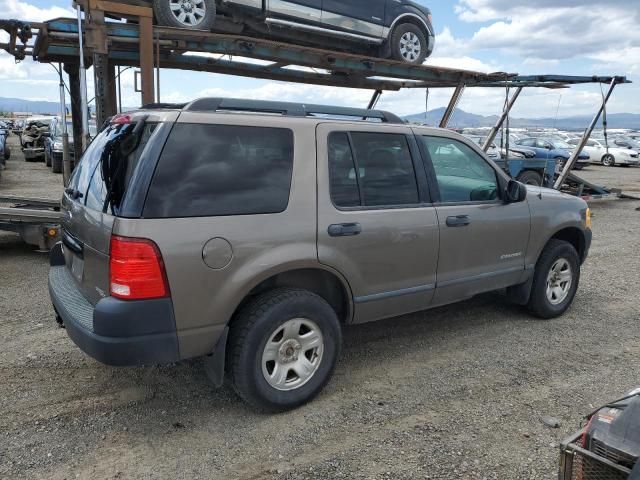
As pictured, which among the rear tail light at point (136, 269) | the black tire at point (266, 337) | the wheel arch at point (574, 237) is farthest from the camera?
the wheel arch at point (574, 237)

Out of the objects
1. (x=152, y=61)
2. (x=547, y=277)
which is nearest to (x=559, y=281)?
(x=547, y=277)

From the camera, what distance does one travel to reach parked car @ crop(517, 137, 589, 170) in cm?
1964

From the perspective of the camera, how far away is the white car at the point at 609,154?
27469mm

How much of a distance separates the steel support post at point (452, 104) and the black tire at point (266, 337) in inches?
253

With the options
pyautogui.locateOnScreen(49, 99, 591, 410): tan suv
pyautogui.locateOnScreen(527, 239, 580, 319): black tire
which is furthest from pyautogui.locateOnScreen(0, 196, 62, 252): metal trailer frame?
pyautogui.locateOnScreen(527, 239, 580, 319): black tire

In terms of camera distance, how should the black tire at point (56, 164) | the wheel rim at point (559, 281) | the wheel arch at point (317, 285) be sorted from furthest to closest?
the black tire at point (56, 164), the wheel rim at point (559, 281), the wheel arch at point (317, 285)

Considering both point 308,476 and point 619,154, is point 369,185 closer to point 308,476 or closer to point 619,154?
point 308,476

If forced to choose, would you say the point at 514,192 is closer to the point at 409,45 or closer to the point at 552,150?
the point at 409,45

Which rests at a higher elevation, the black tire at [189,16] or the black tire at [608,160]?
the black tire at [189,16]

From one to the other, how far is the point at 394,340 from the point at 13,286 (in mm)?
4106

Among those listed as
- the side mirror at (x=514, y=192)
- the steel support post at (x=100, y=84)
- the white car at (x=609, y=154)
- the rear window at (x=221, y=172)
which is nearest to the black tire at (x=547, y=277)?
the side mirror at (x=514, y=192)

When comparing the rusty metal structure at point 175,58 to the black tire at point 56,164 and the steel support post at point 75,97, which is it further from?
the black tire at point 56,164

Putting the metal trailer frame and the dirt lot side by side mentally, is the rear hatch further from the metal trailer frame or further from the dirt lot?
the metal trailer frame

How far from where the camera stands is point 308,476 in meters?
2.77
